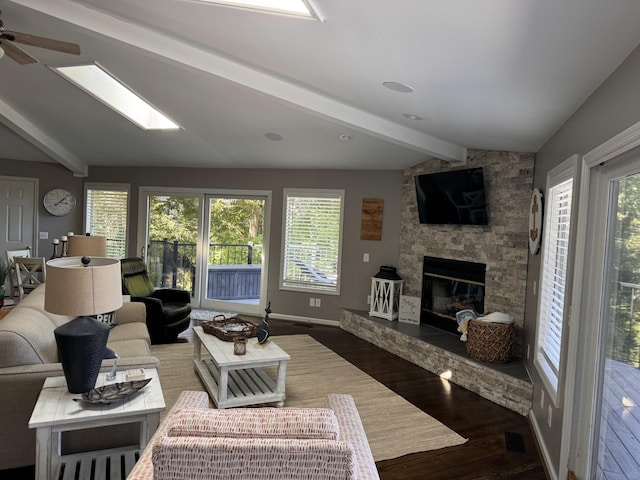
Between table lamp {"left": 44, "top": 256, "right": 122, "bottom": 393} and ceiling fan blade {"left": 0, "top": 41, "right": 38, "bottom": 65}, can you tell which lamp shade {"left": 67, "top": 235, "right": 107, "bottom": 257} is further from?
table lamp {"left": 44, "top": 256, "right": 122, "bottom": 393}

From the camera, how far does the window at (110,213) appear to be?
7527 millimetres

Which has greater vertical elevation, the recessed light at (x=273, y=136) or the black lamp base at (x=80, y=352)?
the recessed light at (x=273, y=136)

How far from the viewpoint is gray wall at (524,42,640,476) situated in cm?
194

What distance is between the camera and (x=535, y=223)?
3.95 m

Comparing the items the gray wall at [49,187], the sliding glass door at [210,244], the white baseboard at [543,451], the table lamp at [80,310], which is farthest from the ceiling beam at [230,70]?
the gray wall at [49,187]

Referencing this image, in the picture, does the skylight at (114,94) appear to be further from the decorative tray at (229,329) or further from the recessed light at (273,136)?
the decorative tray at (229,329)

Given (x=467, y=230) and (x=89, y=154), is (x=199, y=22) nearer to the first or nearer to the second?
(x=467, y=230)

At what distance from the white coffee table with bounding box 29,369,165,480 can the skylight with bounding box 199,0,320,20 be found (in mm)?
2225

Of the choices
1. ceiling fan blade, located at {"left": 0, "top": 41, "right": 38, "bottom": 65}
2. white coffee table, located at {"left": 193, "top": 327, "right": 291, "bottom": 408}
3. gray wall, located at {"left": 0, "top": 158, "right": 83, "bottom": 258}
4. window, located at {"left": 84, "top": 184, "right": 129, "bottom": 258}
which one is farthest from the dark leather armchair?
ceiling fan blade, located at {"left": 0, "top": 41, "right": 38, "bottom": 65}

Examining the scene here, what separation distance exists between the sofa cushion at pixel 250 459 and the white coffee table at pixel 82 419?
0.96m

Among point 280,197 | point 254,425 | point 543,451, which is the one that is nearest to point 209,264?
point 280,197

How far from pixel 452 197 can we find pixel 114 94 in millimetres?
4263

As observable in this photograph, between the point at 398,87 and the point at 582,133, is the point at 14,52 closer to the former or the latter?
the point at 398,87

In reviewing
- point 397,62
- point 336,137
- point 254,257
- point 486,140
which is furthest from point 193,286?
point 397,62
